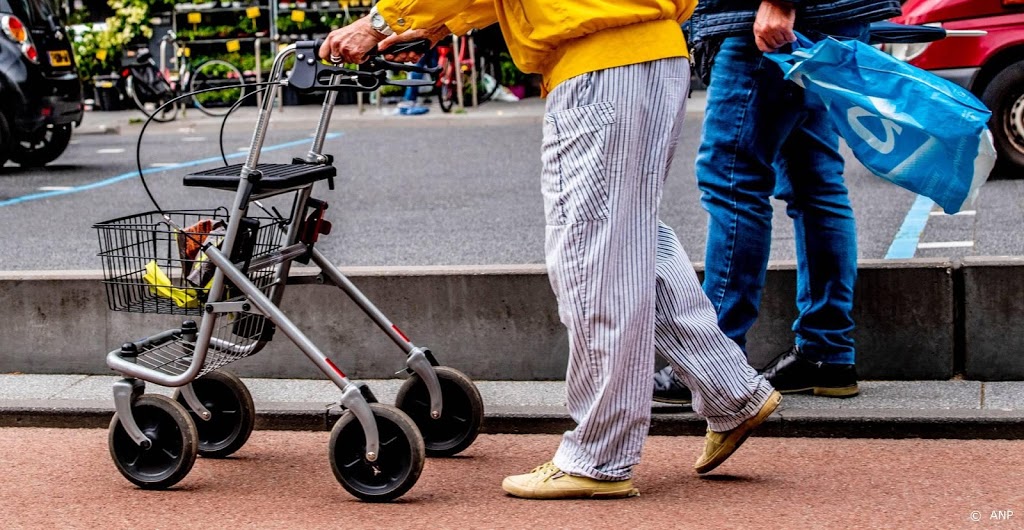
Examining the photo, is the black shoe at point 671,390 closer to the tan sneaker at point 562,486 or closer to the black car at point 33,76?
the tan sneaker at point 562,486

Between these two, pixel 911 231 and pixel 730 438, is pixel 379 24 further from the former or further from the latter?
pixel 911 231

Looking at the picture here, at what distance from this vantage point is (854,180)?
30.7ft

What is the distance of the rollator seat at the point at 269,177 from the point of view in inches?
141

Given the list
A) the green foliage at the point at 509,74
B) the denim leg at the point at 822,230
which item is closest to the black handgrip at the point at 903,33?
the denim leg at the point at 822,230

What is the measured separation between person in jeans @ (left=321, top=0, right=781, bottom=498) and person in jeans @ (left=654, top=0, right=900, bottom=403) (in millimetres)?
554

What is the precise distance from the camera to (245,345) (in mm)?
3885

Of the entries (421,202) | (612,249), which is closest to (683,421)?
(612,249)

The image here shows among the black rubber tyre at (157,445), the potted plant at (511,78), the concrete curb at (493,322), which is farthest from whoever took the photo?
the potted plant at (511,78)

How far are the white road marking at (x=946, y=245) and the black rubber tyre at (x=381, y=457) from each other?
3.86m

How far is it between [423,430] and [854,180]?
6.03 metres

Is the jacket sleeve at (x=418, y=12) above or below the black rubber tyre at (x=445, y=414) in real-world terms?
above

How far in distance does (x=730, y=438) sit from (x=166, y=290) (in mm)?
1664

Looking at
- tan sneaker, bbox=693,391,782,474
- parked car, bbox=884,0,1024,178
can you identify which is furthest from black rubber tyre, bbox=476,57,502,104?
tan sneaker, bbox=693,391,782,474

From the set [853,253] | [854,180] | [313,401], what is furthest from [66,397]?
[854,180]
